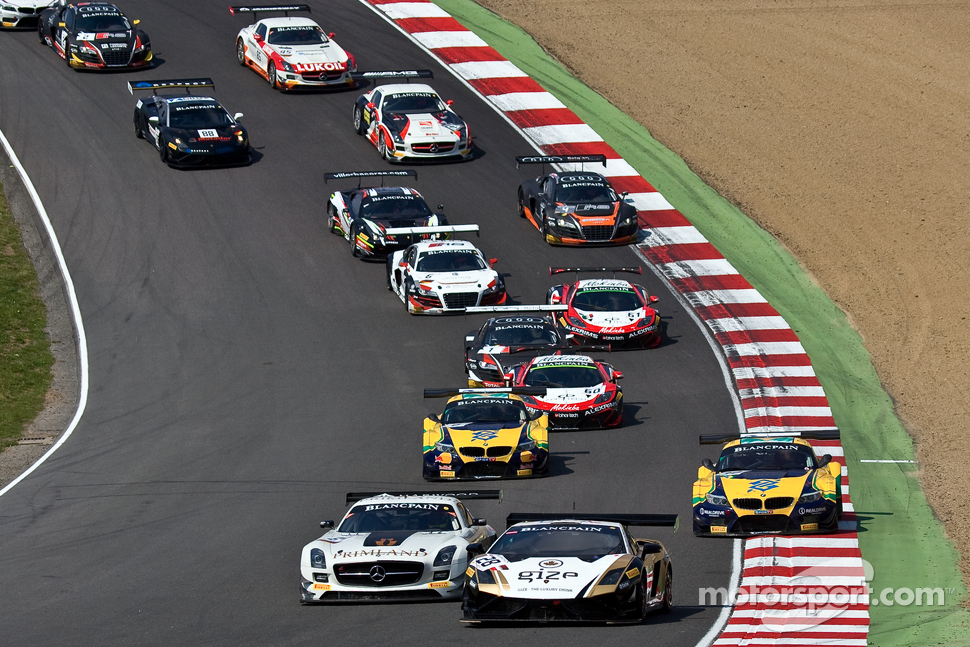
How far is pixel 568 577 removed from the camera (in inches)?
632

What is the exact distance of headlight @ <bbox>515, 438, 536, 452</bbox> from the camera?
959 inches

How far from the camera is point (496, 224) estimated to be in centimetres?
3778

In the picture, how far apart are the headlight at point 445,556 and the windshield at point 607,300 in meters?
13.8

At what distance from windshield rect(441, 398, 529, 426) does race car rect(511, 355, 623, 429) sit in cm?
111

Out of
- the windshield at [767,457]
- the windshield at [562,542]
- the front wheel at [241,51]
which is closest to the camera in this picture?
the windshield at [562,542]

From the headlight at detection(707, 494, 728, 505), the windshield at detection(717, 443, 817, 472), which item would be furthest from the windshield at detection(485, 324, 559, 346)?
the headlight at detection(707, 494, 728, 505)

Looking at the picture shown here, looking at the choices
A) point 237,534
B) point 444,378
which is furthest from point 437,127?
point 237,534

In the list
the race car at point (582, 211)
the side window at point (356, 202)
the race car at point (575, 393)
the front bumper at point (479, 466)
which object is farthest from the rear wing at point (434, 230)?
the front bumper at point (479, 466)

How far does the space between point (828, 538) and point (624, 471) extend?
A: 3.92 m

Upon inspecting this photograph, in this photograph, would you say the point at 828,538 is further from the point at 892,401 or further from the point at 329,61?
the point at 329,61

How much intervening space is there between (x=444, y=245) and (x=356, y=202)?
3.58m

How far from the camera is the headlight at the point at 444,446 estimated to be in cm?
2442

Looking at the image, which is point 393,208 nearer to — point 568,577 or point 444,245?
point 444,245

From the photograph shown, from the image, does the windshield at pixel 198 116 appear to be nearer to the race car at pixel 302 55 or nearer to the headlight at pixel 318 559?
the race car at pixel 302 55
